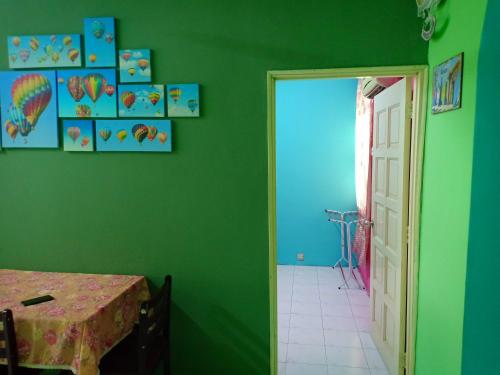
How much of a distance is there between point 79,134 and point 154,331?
1.33 metres

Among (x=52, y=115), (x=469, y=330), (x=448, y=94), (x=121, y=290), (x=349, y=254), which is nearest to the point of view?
(x=469, y=330)

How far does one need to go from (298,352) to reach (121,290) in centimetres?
150

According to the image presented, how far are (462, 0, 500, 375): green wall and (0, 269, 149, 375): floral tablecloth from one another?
1.73 meters

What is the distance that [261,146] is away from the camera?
221 cm

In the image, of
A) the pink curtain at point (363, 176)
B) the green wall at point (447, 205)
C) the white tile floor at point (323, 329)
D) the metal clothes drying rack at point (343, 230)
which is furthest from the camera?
the metal clothes drying rack at point (343, 230)

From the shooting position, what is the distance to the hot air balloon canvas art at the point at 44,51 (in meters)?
2.25

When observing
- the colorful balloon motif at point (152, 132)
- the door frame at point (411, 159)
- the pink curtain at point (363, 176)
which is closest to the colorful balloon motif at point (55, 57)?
the colorful balloon motif at point (152, 132)

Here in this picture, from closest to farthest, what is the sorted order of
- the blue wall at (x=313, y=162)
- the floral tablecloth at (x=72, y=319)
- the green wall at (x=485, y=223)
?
the green wall at (x=485, y=223)
the floral tablecloth at (x=72, y=319)
the blue wall at (x=313, y=162)

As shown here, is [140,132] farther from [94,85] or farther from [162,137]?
[94,85]

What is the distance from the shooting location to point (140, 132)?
7.35ft

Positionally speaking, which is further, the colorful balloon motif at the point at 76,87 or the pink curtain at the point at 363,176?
the pink curtain at the point at 363,176

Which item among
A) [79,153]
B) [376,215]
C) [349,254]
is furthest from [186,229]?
[349,254]

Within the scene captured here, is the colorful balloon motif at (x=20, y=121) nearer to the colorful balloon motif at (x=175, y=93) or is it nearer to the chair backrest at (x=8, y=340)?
the colorful balloon motif at (x=175, y=93)

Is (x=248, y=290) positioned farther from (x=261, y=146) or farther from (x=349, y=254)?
(x=349, y=254)
